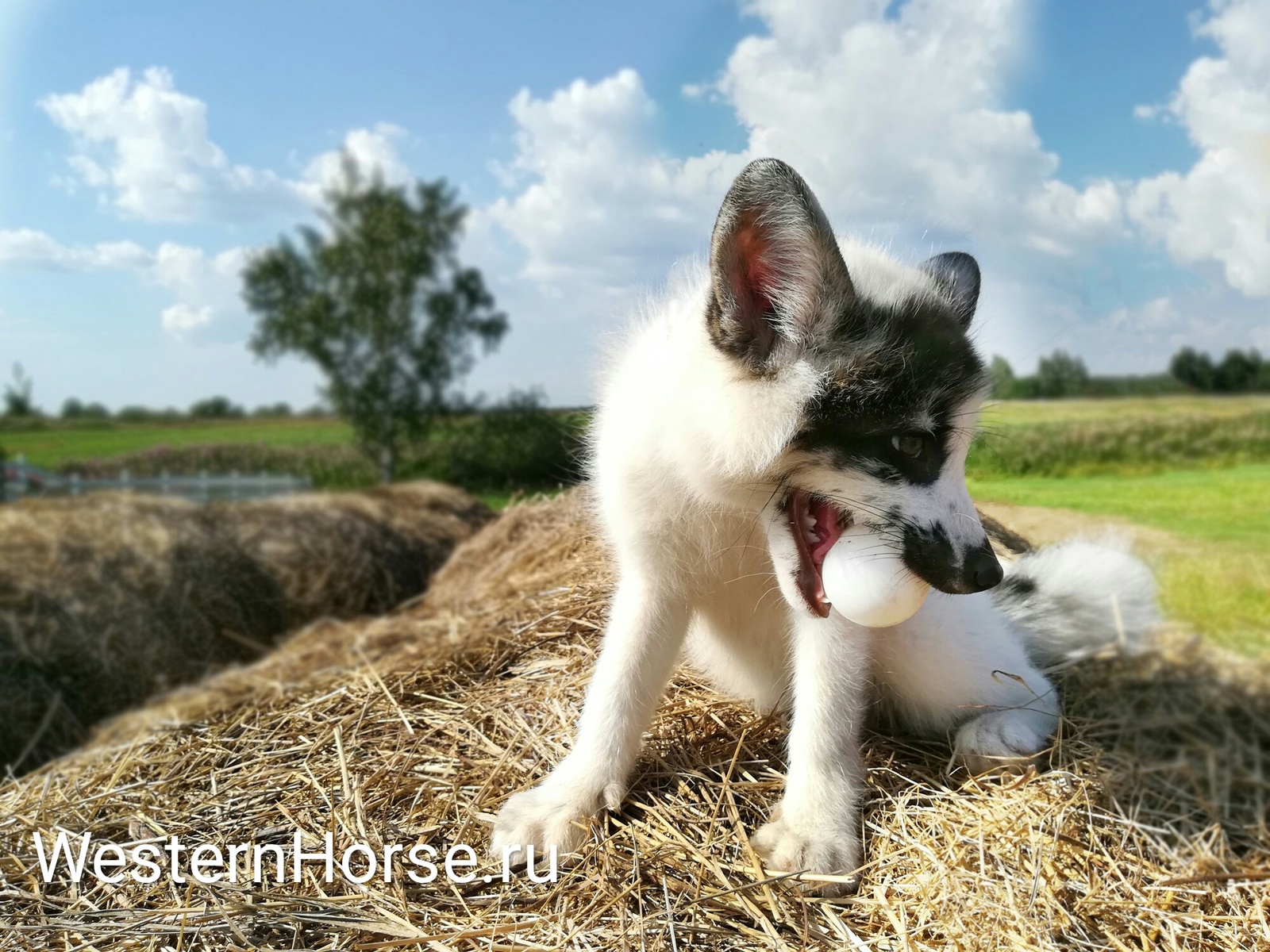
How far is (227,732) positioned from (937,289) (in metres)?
2.27

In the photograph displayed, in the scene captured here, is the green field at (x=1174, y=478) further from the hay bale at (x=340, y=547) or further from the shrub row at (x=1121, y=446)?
the hay bale at (x=340, y=547)

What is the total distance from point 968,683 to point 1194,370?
84cm

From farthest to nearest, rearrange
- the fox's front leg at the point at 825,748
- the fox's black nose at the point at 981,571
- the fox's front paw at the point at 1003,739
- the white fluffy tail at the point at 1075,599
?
the white fluffy tail at the point at 1075,599 < the fox's front paw at the point at 1003,739 < the fox's front leg at the point at 825,748 < the fox's black nose at the point at 981,571

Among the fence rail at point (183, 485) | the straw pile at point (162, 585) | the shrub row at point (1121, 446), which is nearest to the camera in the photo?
the shrub row at point (1121, 446)

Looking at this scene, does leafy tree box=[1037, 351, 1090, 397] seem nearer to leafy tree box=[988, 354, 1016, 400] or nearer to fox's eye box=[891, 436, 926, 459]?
leafy tree box=[988, 354, 1016, 400]

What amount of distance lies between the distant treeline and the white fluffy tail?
537mm

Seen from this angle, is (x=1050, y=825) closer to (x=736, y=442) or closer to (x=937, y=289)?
(x=736, y=442)

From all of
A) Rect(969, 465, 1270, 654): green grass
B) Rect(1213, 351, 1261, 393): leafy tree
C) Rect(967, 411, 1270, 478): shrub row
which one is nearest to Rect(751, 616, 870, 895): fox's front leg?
Rect(967, 411, 1270, 478): shrub row

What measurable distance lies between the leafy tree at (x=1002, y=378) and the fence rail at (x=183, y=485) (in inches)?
234

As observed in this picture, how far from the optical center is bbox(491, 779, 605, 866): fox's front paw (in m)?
1.76

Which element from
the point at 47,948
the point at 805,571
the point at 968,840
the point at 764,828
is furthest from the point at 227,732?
the point at 968,840

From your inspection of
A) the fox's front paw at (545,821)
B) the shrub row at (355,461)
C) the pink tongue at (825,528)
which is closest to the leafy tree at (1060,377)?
the pink tongue at (825,528)

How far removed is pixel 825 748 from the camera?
1.83 meters

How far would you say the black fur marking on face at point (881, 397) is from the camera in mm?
1548
